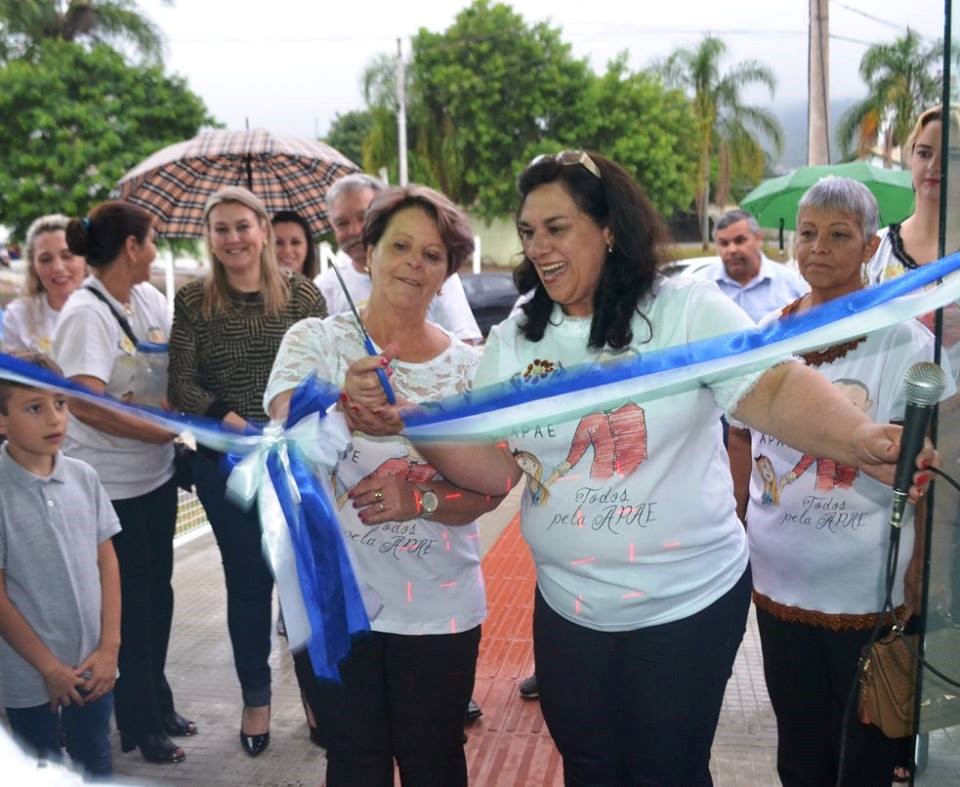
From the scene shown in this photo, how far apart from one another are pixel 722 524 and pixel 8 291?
1127 centimetres

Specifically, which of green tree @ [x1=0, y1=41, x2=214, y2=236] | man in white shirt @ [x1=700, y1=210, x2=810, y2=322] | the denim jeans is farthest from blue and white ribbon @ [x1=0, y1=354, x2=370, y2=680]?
green tree @ [x1=0, y1=41, x2=214, y2=236]

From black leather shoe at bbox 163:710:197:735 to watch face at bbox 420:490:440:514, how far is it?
1.76 m

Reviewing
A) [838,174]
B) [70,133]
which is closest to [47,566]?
[838,174]

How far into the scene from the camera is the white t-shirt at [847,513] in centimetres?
223

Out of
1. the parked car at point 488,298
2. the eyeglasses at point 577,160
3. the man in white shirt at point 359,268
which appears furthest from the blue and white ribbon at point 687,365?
the parked car at point 488,298

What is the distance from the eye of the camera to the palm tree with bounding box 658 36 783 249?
3247cm

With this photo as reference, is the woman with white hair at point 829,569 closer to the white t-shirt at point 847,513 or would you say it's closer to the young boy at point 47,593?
the white t-shirt at point 847,513

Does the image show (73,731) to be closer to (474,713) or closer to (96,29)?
(474,713)

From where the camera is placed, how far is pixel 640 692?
1.95 m

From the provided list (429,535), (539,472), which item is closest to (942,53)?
(539,472)

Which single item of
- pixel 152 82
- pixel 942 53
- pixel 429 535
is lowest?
pixel 429 535

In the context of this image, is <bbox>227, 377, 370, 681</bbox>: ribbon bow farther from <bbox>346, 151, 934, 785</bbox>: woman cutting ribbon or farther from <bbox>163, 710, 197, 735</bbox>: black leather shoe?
<bbox>163, 710, 197, 735</bbox>: black leather shoe

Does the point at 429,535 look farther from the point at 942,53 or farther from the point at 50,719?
the point at 942,53

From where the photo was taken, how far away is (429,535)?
2.29m
